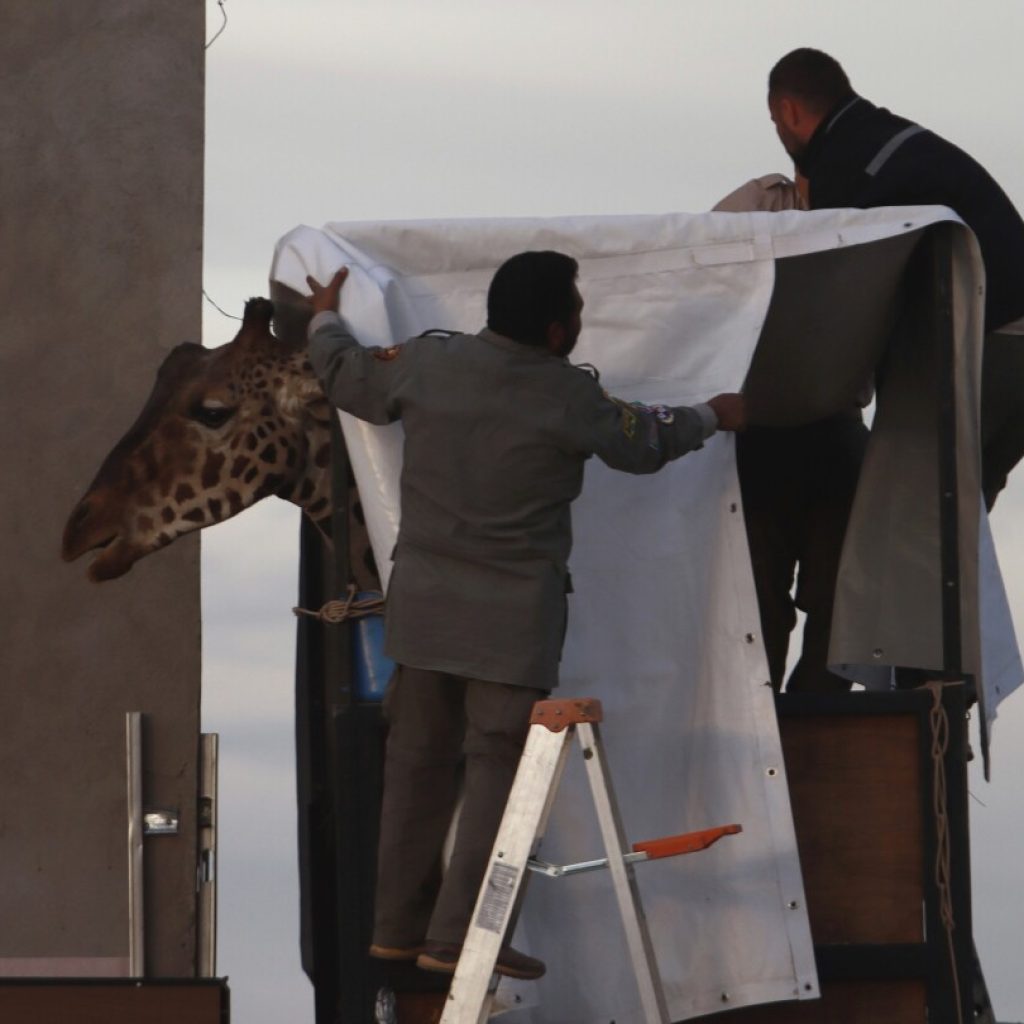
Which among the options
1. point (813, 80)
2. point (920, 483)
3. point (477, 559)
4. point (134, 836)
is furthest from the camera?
point (134, 836)

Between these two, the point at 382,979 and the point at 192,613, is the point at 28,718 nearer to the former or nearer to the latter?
the point at 192,613

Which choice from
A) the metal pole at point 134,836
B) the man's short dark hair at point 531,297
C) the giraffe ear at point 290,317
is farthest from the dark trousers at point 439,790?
the metal pole at point 134,836

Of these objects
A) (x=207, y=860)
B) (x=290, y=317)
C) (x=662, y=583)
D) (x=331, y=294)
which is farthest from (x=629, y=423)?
(x=207, y=860)

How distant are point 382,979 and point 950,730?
1.47m

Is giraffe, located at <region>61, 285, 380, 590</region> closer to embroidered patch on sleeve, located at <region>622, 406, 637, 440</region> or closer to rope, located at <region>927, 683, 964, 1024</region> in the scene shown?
embroidered patch on sleeve, located at <region>622, 406, 637, 440</region>

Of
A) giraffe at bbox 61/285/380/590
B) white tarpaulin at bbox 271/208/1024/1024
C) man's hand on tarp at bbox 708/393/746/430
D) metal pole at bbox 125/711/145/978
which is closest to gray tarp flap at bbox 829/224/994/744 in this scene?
white tarpaulin at bbox 271/208/1024/1024

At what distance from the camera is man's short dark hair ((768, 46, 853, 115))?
21.2ft

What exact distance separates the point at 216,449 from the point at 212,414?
9 cm

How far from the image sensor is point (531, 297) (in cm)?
514

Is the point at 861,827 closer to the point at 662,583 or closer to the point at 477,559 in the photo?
the point at 662,583

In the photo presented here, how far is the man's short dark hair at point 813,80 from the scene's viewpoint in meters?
6.48

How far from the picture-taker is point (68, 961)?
10188 millimetres

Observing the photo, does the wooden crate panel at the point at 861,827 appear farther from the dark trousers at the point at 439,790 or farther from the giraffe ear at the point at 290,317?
the giraffe ear at the point at 290,317

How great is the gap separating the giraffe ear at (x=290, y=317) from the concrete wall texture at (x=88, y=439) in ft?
13.7
